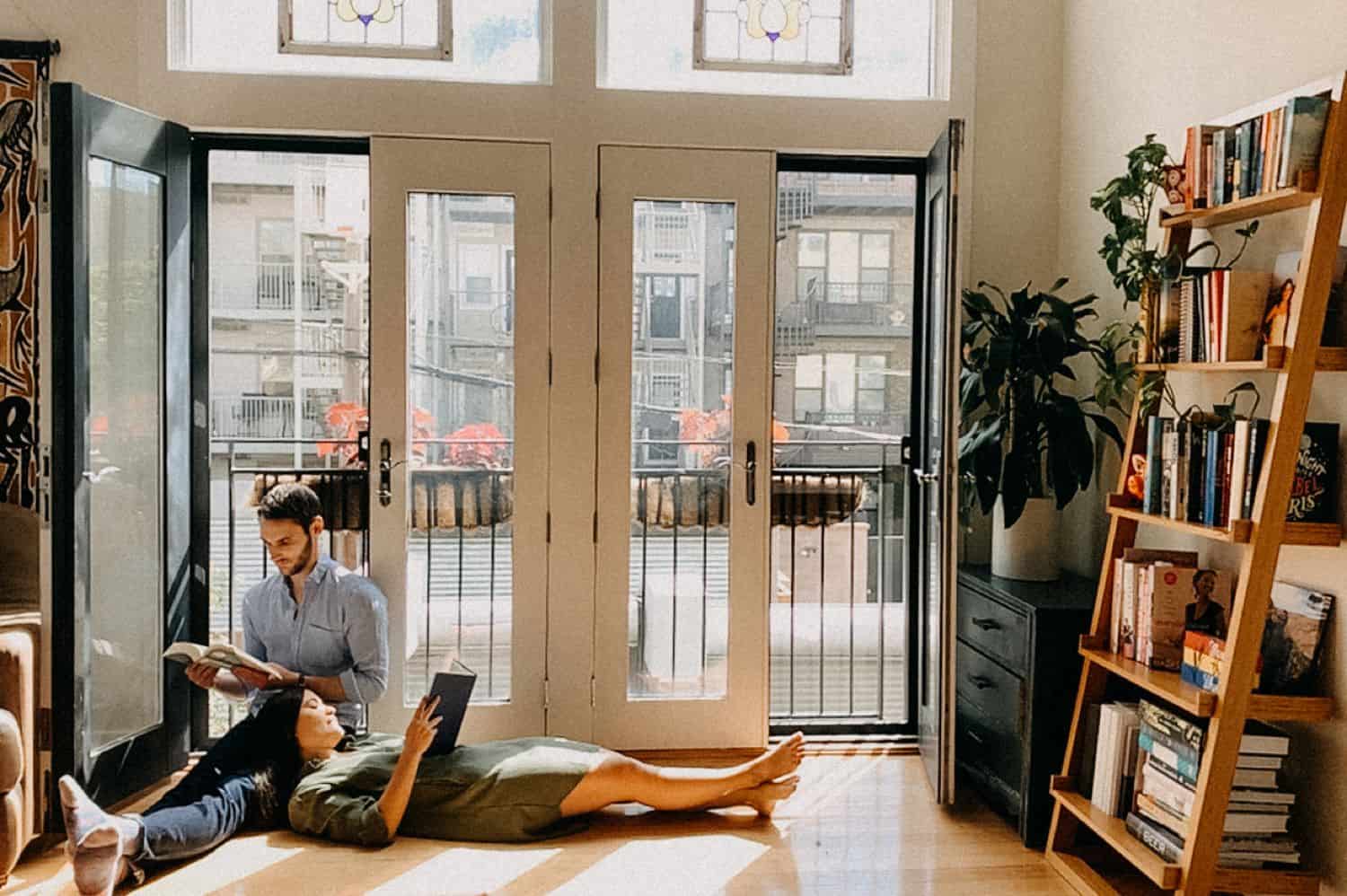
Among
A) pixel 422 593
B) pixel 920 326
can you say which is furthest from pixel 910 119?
pixel 422 593

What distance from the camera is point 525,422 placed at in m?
4.02

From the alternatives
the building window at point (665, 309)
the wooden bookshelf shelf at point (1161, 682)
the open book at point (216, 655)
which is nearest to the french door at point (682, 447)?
the building window at point (665, 309)

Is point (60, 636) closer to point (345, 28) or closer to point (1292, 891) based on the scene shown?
point (345, 28)

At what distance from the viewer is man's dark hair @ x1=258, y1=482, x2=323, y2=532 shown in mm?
3561

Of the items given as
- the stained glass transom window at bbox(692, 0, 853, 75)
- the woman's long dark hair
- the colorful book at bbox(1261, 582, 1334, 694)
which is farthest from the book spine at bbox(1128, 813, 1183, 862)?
the stained glass transom window at bbox(692, 0, 853, 75)

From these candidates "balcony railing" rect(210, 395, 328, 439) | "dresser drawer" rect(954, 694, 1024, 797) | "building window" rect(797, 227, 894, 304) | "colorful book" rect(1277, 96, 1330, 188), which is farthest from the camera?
"building window" rect(797, 227, 894, 304)

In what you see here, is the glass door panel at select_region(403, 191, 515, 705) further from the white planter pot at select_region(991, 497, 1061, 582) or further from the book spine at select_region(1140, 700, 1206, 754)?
the book spine at select_region(1140, 700, 1206, 754)

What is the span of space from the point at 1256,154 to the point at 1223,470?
0.73 meters

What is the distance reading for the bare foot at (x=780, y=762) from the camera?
11.6 feet

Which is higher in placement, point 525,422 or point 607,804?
point 525,422

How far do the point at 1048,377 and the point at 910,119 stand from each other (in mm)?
1075

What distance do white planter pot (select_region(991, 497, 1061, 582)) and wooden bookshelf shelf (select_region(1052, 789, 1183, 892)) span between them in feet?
2.51

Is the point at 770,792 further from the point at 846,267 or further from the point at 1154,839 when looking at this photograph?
the point at 846,267

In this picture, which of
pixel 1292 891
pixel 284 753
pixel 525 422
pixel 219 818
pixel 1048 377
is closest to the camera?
pixel 1292 891
